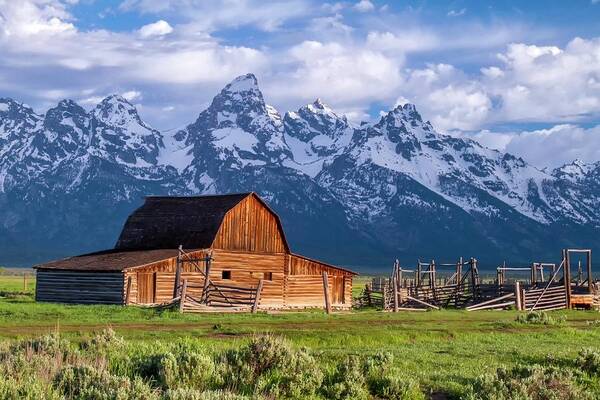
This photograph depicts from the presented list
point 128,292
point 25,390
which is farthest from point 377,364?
point 128,292

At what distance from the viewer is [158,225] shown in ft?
185

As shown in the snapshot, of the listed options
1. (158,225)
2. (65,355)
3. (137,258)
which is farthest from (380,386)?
(158,225)

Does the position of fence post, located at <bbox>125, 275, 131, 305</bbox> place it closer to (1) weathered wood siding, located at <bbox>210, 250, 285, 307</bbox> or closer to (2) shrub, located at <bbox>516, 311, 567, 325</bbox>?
(1) weathered wood siding, located at <bbox>210, 250, 285, 307</bbox>

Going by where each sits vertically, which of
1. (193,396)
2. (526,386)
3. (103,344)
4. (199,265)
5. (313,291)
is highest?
(199,265)

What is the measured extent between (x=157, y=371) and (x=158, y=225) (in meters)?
41.0

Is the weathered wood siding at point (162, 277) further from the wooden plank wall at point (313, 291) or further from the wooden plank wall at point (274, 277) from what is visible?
the wooden plank wall at point (313, 291)

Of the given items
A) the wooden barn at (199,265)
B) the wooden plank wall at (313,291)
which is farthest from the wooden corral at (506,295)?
the wooden barn at (199,265)

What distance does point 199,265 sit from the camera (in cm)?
5000

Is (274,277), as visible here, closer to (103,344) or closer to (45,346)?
(103,344)

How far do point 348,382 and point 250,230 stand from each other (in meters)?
39.2

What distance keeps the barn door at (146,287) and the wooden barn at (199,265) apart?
5 cm

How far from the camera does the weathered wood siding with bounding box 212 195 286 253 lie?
2089 inches

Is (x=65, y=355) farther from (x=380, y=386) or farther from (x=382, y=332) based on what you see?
(x=382, y=332)

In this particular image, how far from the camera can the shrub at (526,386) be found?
15.2 meters
